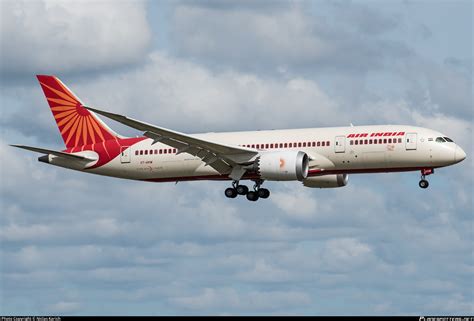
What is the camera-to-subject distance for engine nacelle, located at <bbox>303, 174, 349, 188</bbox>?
78875mm

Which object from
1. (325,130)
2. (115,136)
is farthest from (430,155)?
(115,136)

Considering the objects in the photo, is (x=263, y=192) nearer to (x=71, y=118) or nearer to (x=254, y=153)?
(x=254, y=153)

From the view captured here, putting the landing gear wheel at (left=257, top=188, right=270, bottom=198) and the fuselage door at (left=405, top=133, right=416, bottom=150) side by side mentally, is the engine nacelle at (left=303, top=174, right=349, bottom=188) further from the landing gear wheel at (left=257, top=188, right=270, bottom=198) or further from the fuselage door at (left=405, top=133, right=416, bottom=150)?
the fuselage door at (left=405, top=133, right=416, bottom=150)

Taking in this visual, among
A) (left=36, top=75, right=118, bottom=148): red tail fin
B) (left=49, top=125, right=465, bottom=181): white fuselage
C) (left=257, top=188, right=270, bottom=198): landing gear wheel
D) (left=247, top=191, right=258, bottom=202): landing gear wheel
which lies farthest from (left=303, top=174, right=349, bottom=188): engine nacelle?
(left=36, top=75, right=118, bottom=148): red tail fin

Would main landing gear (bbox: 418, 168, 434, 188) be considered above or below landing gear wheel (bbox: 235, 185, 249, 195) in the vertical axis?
below

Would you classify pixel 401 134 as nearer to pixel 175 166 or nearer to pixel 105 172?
pixel 175 166

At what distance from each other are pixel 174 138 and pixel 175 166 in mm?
5599

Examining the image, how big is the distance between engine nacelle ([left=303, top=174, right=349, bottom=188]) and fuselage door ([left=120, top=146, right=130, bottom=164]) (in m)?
13.3

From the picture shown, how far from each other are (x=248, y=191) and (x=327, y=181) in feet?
21.0

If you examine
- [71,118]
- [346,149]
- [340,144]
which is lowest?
[346,149]

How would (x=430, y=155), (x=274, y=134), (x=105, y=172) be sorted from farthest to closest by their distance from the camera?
(x=105, y=172) < (x=274, y=134) < (x=430, y=155)

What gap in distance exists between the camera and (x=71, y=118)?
3300 inches

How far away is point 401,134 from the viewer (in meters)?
71.6

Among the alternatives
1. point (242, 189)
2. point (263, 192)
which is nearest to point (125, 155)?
point (242, 189)
